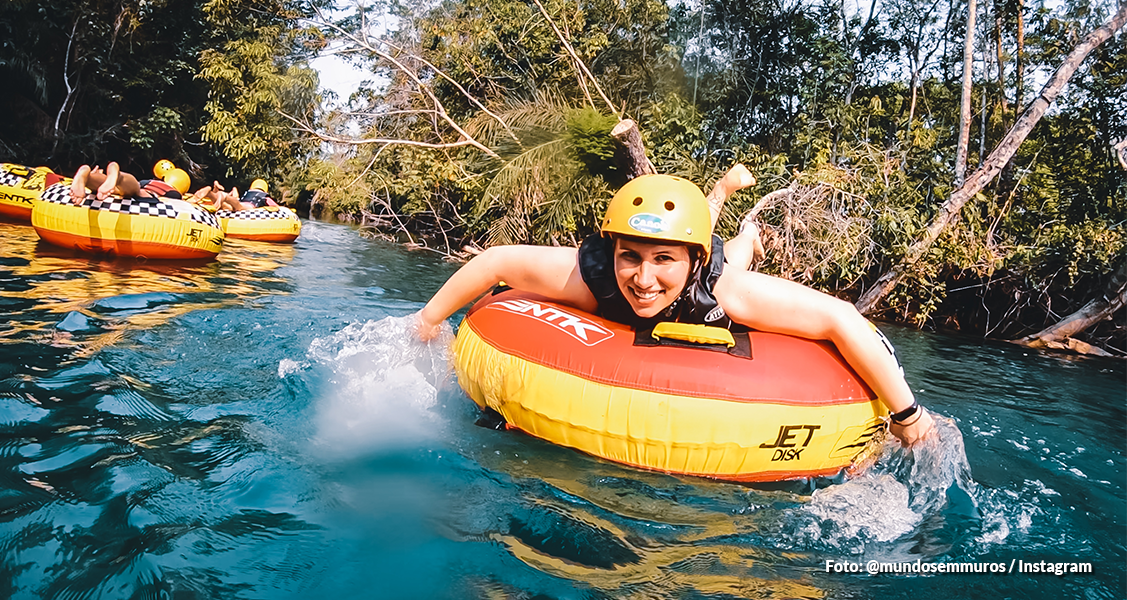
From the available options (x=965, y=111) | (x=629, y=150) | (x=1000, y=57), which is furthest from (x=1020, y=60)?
(x=629, y=150)

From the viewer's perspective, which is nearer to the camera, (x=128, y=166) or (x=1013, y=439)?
(x=1013, y=439)

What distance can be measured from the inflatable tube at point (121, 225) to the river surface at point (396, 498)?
9.11 ft

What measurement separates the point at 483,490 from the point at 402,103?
36.1 ft

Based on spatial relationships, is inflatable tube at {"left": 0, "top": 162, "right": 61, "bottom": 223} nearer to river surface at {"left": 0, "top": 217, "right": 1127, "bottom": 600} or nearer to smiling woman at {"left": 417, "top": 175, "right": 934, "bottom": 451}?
river surface at {"left": 0, "top": 217, "right": 1127, "bottom": 600}

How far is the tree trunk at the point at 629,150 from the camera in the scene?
27.3 feet

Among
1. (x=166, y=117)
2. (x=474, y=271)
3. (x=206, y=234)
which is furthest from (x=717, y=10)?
(x=166, y=117)

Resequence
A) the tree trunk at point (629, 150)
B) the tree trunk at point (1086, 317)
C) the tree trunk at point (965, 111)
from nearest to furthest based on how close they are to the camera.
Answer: the tree trunk at point (629, 150)
the tree trunk at point (1086, 317)
the tree trunk at point (965, 111)

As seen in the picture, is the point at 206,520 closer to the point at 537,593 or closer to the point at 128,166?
the point at 537,593

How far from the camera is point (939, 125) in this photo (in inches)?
492

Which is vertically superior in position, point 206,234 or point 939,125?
point 939,125

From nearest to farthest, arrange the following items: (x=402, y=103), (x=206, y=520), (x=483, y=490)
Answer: (x=206, y=520) < (x=483, y=490) < (x=402, y=103)

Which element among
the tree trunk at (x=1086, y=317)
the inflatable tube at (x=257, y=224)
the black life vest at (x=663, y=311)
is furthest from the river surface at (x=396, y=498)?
the inflatable tube at (x=257, y=224)

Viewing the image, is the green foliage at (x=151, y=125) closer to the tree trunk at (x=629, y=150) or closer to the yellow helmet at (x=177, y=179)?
the yellow helmet at (x=177, y=179)

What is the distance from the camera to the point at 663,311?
317cm
